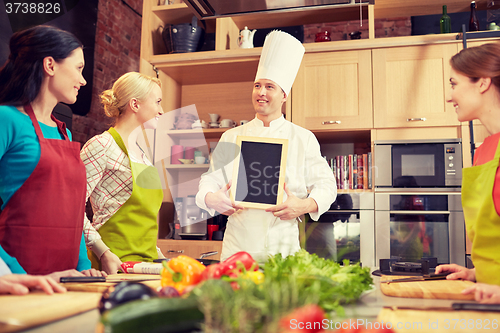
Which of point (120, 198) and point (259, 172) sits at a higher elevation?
point (259, 172)

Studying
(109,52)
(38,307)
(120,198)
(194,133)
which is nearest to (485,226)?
(38,307)

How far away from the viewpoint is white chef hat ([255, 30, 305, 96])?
2.08 meters

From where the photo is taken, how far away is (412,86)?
278 centimetres

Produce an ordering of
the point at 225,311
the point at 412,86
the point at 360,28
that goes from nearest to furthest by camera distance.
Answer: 1. the point at 225,311
2. the point at 412,86
3. the point at 360,28

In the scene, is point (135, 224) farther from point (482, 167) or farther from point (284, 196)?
point (482, 167)

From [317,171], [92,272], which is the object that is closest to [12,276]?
[92,272]

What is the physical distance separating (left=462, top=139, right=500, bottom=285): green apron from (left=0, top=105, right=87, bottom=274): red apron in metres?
1.27

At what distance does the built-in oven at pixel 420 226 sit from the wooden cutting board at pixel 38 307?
2.20 m

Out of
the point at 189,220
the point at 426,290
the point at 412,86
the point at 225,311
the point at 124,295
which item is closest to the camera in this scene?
the point at 225,311

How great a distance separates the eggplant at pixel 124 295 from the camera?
25.7 inches

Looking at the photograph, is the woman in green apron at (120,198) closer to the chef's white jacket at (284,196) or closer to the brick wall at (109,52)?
the chef's white jacket at (284,196)

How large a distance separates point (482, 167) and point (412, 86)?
1.72m

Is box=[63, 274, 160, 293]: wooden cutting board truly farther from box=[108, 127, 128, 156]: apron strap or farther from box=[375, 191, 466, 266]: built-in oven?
box=[375, 191, 466, 266]: built-in oven

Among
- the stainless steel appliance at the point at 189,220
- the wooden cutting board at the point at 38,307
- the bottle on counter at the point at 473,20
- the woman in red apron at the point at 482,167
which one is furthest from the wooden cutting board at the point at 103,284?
the bottle on counter at the point at 473,20
